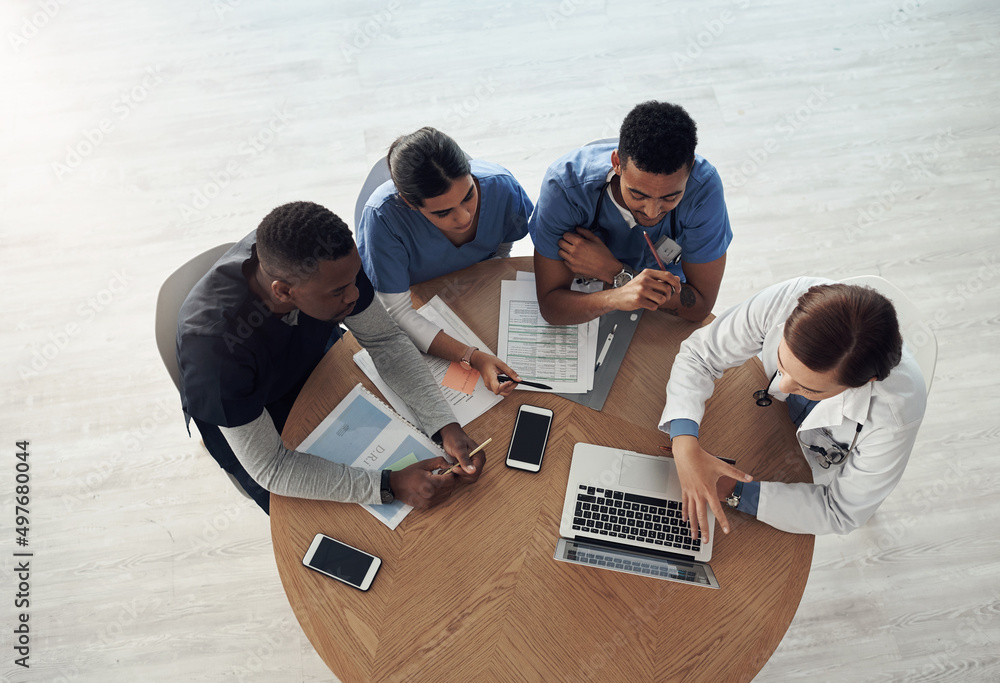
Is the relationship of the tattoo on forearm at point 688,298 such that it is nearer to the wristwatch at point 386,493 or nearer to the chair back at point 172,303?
the wristwatch at point 386,493

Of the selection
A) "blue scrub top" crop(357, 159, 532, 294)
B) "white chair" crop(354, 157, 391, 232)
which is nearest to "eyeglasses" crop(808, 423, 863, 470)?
"blue scrub top" crop(357, 159, 532, 294)

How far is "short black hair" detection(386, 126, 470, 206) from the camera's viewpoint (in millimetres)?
1549

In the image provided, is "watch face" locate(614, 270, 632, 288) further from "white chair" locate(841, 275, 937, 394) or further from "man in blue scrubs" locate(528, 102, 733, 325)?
"white chair" locate(841, 275, 937, 394)

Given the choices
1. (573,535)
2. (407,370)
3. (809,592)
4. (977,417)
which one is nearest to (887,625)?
(809,592)

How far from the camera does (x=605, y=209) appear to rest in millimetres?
1716

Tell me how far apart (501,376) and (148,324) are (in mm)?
1751

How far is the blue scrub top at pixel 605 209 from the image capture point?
5.38 ft

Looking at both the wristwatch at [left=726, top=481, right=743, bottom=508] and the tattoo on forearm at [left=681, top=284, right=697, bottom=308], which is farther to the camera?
the tattoo on forearm at [left=681, top=284, right=697, bottom=308]

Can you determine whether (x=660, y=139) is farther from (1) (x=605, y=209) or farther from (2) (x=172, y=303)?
(2) (x=172, y=303)

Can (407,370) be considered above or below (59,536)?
above

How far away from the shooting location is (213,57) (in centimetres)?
328

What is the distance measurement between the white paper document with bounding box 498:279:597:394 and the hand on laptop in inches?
11.4

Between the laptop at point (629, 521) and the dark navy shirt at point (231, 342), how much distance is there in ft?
2.35

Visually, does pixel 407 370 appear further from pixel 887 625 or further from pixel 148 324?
pixel 887 625
